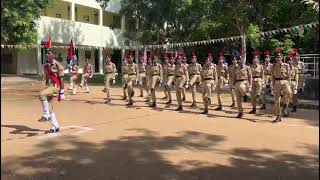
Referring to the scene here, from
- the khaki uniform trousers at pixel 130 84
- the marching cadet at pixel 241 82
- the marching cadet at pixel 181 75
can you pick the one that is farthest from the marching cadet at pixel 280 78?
the khaki uniform trousers at pixel 130 84

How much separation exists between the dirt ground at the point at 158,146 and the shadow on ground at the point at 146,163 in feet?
0.05

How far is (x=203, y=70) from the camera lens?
14969 mm

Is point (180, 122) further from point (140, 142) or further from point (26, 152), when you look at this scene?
point (26, 152)

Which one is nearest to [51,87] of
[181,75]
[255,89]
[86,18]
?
[181,75]

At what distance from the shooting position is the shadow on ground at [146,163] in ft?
23.2

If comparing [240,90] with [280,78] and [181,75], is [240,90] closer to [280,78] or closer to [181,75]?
[280,78]

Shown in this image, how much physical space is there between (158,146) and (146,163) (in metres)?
1.44

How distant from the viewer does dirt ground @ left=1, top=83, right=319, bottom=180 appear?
7.25 m

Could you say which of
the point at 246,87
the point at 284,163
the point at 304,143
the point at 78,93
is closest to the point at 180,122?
the point at 246,87

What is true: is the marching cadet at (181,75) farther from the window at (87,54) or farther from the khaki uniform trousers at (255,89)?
the window at (87,54)

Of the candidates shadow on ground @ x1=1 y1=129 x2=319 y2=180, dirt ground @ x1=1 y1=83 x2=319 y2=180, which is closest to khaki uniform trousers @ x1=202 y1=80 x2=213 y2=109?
dirt ground @ x1=1 y1=83 x2=319 y2=180

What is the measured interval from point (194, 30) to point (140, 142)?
26.2 meters

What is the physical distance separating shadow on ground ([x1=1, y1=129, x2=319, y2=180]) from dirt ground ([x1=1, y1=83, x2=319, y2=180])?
1cm

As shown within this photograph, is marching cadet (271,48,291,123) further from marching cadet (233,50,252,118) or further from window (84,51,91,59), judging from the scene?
window (84,51,91,59)
